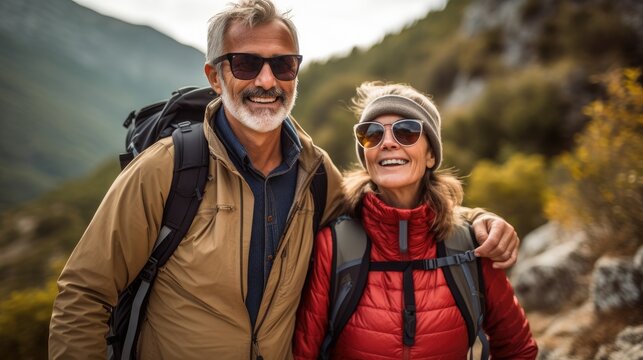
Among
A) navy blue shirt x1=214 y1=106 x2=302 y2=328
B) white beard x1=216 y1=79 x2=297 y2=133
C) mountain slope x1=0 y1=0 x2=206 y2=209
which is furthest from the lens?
mountain slope x1=0 y1=0 x2=206 y2=209

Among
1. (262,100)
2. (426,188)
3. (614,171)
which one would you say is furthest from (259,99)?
(614,171)

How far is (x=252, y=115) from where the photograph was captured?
2.15 meters

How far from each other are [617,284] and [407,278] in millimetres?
2709

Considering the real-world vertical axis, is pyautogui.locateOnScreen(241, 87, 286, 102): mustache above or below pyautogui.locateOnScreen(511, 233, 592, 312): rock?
above

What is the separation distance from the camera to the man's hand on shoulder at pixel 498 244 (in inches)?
80.6

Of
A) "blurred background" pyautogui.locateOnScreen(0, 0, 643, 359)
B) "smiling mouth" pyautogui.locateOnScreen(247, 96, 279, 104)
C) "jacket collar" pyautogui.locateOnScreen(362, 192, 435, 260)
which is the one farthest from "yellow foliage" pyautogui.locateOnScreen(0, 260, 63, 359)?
"jacket collar" pyautogui.locateOnScreen(362, 192, 435, 260)

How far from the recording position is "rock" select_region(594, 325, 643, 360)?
9.15 ft

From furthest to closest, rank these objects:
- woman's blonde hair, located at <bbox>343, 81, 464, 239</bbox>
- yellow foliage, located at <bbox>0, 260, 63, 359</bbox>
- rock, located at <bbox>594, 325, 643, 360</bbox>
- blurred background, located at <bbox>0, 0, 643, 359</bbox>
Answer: yellow foliage, located at <bbox>0, 260, 63, 359</bbox>
blurred background, located at <bbox>0, 0, 643, 359</bbox>
rock, located at <bbox>594, 325, 643, 360</bbox>
woman's blonde hair, located at <bbox>343, 81, 464, 239</bbox>

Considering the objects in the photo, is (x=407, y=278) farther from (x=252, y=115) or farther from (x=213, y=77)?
(x=213, y=77)

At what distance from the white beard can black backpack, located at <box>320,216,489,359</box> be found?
0.78 meters

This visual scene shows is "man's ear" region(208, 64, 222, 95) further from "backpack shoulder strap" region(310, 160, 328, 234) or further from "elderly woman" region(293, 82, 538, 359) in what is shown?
"elderly woman" region(293, 82, 538, 359)


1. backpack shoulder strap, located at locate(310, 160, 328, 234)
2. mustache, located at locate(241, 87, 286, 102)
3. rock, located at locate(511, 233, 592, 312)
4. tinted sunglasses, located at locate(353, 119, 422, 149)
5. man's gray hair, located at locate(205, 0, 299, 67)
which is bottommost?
rock, located at locate(511, 233, 592, 312)

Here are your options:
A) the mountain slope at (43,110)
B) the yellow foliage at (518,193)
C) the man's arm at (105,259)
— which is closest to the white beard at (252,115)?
the man's arm at (105,259)

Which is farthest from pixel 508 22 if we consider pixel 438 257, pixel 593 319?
pixel 438 257
